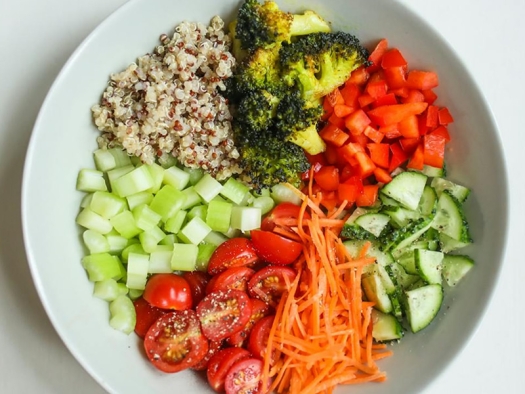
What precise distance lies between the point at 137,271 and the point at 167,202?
34 centimetres

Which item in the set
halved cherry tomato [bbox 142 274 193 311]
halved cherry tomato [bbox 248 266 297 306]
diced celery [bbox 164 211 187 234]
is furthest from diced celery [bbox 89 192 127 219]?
halved cherry tomato [bbox 248 266 297 306]

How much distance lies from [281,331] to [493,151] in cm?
127

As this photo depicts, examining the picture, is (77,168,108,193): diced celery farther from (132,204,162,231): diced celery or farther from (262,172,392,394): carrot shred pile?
(262,172,392,394): carrot shred pile

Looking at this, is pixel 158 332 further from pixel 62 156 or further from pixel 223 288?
pixel 62 156

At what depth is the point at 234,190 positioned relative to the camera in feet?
9.02

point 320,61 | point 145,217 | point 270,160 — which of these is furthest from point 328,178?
point 145,217

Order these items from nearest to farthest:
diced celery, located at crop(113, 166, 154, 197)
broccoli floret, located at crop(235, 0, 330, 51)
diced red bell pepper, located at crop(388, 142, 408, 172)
Result: broccoli floret, located at crop(235, 0, 330, 51), diced celery, located at crop(113, 166, 154, 197), diced red bell pepper, located at crop(388, 142, 408, 172)

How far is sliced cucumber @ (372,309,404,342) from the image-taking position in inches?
103

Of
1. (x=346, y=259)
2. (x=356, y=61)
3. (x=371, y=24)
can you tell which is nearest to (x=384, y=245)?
(x=346, y=259)

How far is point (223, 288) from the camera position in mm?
2580

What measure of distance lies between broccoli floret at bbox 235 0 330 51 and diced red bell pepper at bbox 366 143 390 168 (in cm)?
66

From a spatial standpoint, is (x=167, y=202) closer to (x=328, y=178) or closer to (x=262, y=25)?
(x=328, y=178)

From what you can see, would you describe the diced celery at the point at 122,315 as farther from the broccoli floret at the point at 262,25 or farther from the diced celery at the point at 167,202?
the broccoli floret at the point at 262,25

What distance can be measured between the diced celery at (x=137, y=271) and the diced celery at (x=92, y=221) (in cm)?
18
